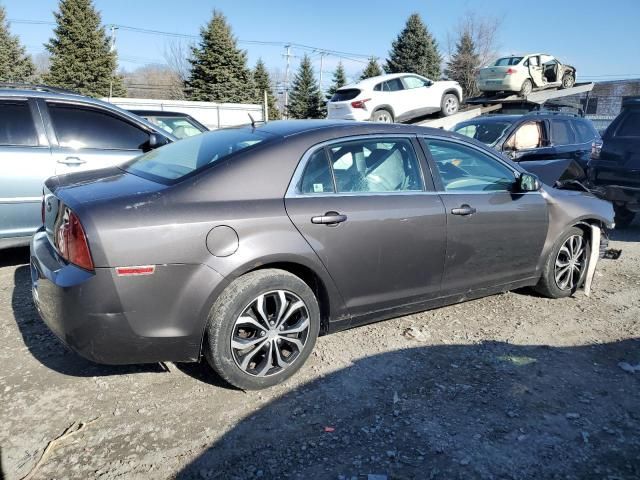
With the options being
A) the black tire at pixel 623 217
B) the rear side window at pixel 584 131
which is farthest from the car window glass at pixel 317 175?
the rear side window at pixel 584 131

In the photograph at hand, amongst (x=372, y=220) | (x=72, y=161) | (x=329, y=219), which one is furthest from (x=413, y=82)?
(x=329, y=219)

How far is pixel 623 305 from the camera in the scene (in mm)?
4418

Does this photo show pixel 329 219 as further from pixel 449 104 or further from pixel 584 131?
pixel 449 104

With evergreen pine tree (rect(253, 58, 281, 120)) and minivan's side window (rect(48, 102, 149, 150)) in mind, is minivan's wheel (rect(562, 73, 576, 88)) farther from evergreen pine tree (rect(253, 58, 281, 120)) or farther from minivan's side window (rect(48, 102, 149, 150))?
evergreen pine tree (rect(253, 58, 281, 120))

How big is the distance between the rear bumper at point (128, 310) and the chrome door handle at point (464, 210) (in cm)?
180

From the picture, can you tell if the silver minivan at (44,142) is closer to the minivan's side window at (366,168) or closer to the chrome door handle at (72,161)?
the chrome door handle at (72,161)

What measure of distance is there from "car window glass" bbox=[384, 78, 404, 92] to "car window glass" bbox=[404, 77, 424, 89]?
0.26m

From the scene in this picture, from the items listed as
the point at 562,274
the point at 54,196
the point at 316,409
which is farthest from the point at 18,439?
the point at 562,274

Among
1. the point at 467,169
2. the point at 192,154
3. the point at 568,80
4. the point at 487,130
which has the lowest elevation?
the point at 467,169

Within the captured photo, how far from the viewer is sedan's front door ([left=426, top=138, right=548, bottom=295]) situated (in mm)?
3633

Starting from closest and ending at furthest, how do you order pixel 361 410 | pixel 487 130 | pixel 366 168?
1. pixel 361 410
2. pixel 366 168
3. pixel 487 130

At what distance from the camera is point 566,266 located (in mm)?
4477

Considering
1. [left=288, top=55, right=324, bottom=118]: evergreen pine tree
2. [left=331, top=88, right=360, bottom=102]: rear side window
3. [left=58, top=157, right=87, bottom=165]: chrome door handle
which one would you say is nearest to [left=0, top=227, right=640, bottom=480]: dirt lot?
[left=58, top=157, right=87, bottom=165]: chrome door handle

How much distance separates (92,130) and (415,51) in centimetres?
3684
